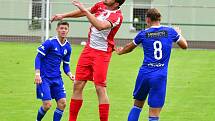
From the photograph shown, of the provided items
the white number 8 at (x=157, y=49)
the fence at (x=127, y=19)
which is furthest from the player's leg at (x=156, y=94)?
the fence at (x=127, y=19)

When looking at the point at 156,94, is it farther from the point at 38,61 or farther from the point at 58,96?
the point at 38,61

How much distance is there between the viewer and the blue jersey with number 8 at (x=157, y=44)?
10500 millimetres

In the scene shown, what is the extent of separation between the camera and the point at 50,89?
38.3ft

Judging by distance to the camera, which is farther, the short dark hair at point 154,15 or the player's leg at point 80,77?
the player's leg at point 80,77

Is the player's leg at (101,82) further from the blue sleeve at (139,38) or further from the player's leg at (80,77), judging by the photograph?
the blue sleeve at (139,38)

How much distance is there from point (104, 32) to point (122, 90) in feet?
22.8

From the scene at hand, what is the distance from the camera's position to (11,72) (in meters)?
21.0

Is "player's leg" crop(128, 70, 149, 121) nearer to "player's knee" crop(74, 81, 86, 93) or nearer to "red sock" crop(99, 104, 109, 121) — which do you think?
"red sock" crop(99, 104, 109, 121)

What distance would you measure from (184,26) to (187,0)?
2422mm

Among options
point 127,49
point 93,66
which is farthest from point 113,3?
point 93,66

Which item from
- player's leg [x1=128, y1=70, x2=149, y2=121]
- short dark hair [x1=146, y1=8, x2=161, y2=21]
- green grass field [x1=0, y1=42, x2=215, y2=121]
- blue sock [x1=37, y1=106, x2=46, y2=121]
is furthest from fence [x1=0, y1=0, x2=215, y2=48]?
short dark hair [x1=146, y1=8, x2=161, y2=21]

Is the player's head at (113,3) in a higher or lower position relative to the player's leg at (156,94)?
higher

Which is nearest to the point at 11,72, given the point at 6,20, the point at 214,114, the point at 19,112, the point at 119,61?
the point at 119,61

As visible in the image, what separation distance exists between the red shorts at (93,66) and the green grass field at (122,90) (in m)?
2.33
